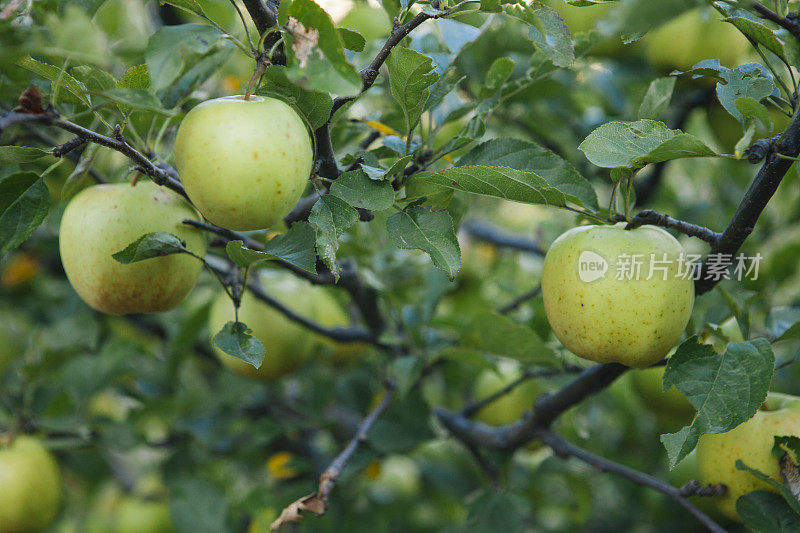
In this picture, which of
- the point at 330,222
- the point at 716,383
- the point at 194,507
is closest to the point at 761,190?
the point at 716,383

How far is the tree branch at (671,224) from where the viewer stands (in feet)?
2.60

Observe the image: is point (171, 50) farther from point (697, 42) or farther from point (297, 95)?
point (697, 42)

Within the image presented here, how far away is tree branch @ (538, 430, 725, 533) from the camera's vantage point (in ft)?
3.09

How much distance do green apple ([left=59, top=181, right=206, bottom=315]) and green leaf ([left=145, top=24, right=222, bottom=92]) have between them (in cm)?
26

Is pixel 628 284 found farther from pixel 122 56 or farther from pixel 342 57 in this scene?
pixel 122 56

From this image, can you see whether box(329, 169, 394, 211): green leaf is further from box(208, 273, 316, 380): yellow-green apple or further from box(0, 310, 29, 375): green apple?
box(0, 310, 29, 375): green apple

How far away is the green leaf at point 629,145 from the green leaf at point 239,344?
45 centimetres

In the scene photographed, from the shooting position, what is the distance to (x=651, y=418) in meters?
1.91

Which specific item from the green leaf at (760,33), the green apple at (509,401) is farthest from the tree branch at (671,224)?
the green apple at (509,401)

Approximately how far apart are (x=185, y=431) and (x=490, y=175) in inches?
45.8

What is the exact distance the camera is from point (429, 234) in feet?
2.51

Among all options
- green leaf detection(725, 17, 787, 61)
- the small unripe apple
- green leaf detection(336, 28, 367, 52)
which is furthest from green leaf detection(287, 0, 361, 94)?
the small unripe apple

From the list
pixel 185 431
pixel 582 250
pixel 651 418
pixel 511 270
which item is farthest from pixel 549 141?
pixel 185 431

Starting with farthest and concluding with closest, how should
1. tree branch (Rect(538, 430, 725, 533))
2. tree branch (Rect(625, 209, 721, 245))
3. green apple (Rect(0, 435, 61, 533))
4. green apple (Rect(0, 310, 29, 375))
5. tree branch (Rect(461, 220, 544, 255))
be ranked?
tree branch (Rect(461, 220, 544, 255)) < green apple (Rect(0, 310, 29, 375)) < green apple (Rect(0, 435, 61, 533)) < tree branch (Rect(538, 430, 725, 533)) < tree branch (Rect(625, 209, 721, 245))
